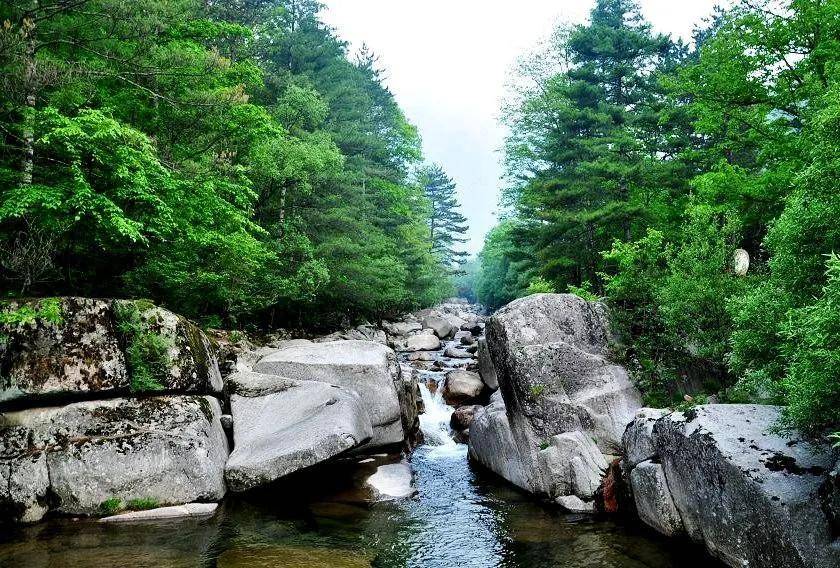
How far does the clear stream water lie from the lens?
7.51 m

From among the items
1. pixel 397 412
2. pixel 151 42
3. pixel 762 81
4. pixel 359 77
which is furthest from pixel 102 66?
pixel 359 77

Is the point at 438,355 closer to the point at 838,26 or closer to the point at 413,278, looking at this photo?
the point at 413,278

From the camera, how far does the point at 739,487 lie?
667 centimetres

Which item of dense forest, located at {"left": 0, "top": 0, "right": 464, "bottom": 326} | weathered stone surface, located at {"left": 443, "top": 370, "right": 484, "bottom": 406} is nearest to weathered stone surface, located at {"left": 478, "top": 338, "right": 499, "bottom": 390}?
weathered stone surface, located at {"left": 443, "top": 370, "right": 484, "bottom": 406}

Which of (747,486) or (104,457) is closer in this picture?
(747,486)

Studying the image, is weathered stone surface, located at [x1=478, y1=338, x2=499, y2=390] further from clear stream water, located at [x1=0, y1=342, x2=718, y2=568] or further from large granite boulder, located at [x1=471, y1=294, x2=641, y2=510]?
clear stream water, located at [x1=0, y1=342, x2=718, y2=568]

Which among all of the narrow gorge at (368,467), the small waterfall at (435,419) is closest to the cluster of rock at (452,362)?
the small waterfall at (435,419)

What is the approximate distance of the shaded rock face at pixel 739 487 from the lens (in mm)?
5949

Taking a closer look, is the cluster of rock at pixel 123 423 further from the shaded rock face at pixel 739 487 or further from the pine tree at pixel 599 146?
the pine tree at pixel 599 146

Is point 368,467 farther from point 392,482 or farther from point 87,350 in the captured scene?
point 87,350

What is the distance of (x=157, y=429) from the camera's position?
958 centimetres

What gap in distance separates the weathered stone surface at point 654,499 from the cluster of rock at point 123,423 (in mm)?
5391

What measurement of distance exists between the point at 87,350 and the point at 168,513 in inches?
142

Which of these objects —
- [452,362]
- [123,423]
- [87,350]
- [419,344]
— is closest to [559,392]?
[123,423]
